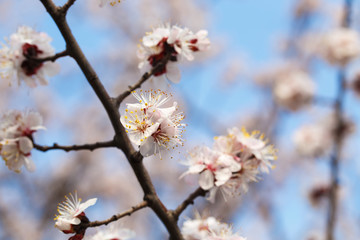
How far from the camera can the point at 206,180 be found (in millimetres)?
1525

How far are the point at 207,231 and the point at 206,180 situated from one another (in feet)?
0.63

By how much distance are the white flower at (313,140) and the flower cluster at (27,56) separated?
13.4 ft

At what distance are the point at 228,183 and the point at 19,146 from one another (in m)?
0.89

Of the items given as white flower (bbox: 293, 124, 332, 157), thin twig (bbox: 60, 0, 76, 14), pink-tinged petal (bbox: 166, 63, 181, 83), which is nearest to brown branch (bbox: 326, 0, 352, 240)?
white flower (bbox: 293, 124, 332, 157)

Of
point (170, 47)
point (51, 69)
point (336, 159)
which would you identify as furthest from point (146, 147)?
point (336, 159)

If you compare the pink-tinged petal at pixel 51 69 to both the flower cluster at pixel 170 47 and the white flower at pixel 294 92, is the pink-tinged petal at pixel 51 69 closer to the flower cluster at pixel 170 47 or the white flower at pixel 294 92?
the flower cluster at pixel 170 47

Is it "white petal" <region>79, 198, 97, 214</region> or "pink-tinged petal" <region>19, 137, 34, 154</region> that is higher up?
"pink-tinged petal" <region>19, 137, 34, 154</region>

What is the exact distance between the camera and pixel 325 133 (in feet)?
17.3

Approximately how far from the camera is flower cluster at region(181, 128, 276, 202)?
1519 millimetres

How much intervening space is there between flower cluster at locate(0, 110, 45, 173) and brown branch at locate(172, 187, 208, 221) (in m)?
0.68

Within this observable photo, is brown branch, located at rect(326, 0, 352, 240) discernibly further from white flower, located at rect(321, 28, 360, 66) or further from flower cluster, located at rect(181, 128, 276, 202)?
flower cluster, located at rect(181, 128, 276, 202)

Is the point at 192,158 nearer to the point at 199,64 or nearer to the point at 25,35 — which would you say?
the point at 25,35

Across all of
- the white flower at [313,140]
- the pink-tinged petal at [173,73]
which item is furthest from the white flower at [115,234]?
the white flower at [313,140]

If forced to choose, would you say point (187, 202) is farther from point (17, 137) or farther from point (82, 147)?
point (17, 137)
